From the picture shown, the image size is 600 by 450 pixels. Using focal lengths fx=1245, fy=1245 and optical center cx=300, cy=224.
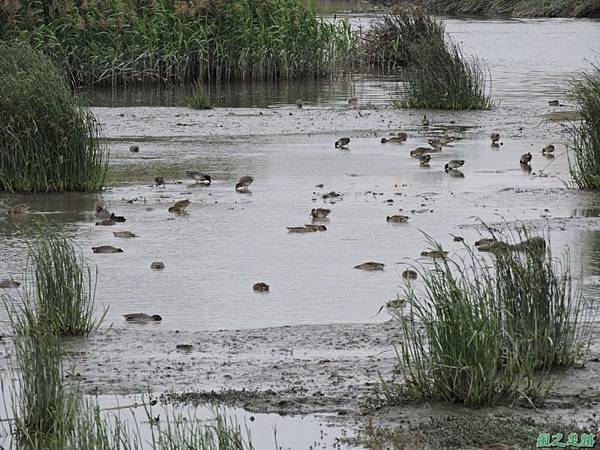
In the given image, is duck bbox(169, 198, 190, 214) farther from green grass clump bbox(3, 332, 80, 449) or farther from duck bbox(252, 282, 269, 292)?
green grass clump bbox(3, 332, 80, 449)

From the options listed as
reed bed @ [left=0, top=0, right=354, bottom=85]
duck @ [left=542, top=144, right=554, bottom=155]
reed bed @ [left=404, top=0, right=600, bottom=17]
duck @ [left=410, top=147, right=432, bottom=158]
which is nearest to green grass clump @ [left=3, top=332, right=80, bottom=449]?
duck @ [left=410, top=147, right=432, bottom=158]

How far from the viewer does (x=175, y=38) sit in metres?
28.1

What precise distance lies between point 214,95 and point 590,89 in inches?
533

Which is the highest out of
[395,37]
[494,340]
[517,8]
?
[517,8]

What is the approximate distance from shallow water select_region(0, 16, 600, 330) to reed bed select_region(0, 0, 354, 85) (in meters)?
2.75

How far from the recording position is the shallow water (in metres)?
9.84

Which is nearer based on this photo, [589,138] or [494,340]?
[494,340]

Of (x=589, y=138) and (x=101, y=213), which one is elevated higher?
(x=589, y=138)

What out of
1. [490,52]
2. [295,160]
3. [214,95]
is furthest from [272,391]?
[490,52]

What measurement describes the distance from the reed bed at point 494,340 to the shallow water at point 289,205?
1.87 meters

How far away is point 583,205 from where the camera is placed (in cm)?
1352

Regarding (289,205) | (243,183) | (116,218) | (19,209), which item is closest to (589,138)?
(289,205)

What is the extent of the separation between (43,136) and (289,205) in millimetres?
2910

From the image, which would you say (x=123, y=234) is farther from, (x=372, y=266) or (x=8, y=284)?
(x=372, y=266)
